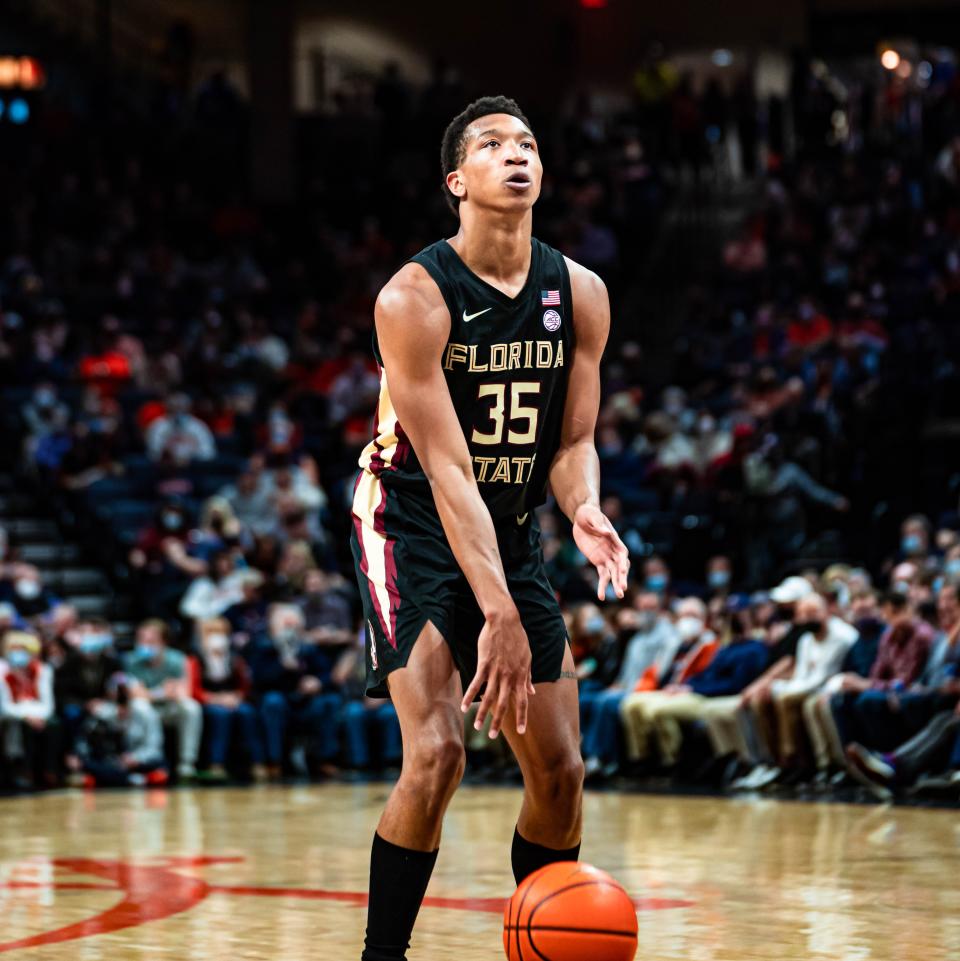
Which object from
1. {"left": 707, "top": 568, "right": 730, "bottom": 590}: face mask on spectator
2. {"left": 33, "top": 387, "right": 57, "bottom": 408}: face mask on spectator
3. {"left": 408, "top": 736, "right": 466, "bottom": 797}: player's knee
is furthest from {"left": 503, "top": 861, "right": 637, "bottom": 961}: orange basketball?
{"left": 33, "top": 387, "right": 57, "bottom": 408}: face mask on spectator

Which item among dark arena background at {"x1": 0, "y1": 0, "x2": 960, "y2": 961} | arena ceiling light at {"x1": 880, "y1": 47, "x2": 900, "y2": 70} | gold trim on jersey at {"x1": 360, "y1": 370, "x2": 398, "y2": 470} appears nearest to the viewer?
gold trim on jersey at {"x1": 360, "y1": 370, "x2": 398, "y2": 470}

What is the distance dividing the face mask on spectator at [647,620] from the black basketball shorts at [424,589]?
30.2 feet

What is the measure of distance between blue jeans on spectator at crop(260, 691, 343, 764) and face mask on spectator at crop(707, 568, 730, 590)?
132 inches

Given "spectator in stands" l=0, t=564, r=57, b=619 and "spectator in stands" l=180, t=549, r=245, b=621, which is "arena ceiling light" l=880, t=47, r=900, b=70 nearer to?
"spectator in stands" l=180, t=549, r=245, b=621

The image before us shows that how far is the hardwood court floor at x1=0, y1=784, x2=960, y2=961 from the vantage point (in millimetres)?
6293

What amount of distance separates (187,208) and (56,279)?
7.64 feet

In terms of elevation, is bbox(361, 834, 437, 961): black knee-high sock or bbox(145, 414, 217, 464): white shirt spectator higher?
bbox(145, 414, 217, 464): white shirt spectator

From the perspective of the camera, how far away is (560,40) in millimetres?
27547

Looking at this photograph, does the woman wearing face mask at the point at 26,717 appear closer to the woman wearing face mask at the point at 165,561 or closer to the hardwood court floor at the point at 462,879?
the hardwood court floor at the point at 462,879

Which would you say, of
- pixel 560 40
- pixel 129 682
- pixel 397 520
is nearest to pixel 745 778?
pixel 129 682

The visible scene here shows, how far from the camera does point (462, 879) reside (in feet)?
26.7

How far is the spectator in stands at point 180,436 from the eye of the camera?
18672 mm

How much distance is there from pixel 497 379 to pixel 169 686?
34.9 feet

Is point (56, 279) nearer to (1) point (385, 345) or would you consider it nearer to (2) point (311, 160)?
(2) point (311, 160)
